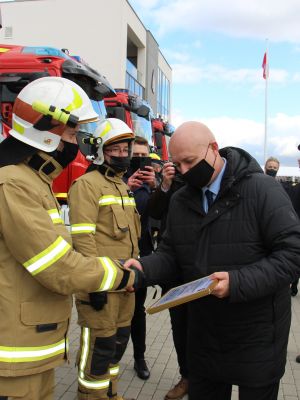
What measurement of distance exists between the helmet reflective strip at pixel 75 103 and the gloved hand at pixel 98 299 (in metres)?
1.36

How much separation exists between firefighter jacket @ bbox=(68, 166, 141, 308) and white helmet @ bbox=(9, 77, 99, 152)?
1.07 m

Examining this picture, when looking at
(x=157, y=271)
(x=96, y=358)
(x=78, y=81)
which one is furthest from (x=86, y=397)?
(x=78, y=81)

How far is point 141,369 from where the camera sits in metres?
4.15

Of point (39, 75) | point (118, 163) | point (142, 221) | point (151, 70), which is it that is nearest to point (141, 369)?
point (142, 221)

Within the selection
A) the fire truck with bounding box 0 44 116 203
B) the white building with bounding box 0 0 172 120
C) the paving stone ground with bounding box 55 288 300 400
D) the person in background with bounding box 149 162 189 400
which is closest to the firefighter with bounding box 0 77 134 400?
the person in background with bounding box 149 162 189 400

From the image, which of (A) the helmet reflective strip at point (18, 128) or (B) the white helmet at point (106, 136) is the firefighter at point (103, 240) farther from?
(A) the helmet reflective strip at point (18, 128)

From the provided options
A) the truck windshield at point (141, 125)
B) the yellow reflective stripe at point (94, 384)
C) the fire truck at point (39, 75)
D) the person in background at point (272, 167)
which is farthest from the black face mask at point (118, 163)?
the truck windshield at point (141, 125)

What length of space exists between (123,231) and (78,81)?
4.48 meters

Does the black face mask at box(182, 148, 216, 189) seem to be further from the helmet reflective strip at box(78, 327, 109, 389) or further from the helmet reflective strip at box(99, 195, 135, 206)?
the helmet reflective strip at box(78, 327, 109, 389)

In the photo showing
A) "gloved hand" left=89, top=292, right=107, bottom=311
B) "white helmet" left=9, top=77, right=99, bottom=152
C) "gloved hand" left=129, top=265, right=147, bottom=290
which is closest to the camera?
"white helmet" left=9, top=77, right=99, bottom=152

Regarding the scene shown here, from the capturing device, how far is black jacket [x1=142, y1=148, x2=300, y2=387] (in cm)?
213

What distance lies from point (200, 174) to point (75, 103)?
74cm

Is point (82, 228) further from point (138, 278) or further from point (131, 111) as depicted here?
point (131, 111)

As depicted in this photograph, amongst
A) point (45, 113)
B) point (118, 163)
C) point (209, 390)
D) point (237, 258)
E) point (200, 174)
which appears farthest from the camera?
point (118, 163)
